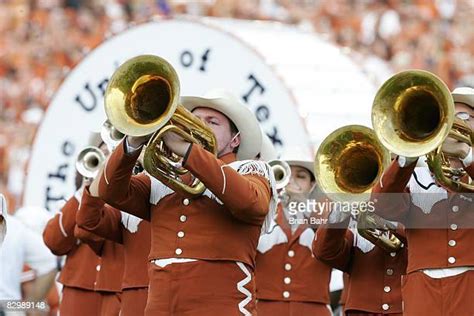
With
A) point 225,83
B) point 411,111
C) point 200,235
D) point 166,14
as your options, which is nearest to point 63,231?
point 200,235

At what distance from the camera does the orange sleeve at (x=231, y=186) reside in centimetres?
663

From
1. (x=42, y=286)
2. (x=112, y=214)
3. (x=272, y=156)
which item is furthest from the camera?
(x=42, y=286)

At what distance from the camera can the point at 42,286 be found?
33.9 feet

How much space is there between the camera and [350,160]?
755 cm

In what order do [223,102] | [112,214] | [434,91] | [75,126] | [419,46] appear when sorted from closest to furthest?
1. [434,91]
2. [223,102]
3. [112,214]
4. [75,126]
5. [419,46]

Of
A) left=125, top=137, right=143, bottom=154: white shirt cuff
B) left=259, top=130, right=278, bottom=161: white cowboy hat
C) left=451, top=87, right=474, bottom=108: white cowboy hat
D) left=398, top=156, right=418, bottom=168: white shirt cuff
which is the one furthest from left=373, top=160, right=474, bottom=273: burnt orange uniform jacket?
left=259, top=130, right=278, bottom=161: white cowboy hat

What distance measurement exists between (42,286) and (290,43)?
3.62m

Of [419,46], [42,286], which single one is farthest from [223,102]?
[419,46]

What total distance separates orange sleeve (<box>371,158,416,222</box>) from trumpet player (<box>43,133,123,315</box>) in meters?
1.93

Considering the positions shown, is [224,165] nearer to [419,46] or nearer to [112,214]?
[112,214]

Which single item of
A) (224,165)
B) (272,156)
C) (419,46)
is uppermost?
(419,46)

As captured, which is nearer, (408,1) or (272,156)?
(272,156)

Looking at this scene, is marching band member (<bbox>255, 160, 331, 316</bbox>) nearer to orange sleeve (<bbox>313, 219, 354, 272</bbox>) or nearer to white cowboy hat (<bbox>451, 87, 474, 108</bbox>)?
orange sleeve (<bbox>313, 219, 354, 272</bbox>)

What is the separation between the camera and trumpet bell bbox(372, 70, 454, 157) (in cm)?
670
